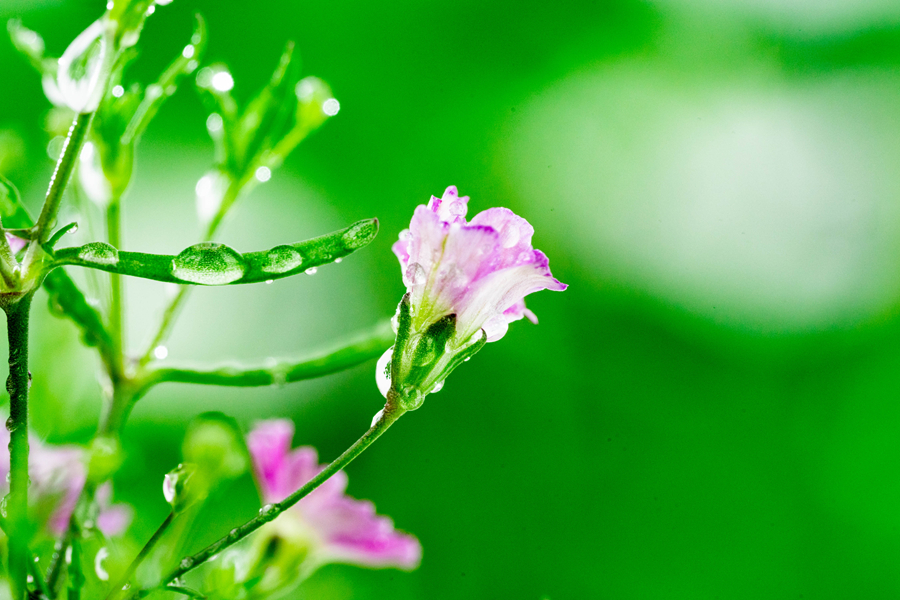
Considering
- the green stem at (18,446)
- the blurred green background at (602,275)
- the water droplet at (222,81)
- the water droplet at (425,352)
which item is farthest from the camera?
the blurred green background at (602,275)

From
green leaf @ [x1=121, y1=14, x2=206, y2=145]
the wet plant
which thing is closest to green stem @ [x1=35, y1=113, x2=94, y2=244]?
the wet plant

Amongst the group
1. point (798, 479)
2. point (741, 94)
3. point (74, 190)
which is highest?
point (741, 94)

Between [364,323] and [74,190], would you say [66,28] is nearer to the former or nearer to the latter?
[364,323]

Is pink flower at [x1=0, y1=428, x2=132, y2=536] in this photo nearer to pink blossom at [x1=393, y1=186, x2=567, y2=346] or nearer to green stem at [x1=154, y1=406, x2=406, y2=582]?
green stem at [x1=154, y1=406, x2=406, y2=582]

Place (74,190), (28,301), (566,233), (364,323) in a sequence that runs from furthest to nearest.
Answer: (566,233), (364,323), (74,190), (28,301)

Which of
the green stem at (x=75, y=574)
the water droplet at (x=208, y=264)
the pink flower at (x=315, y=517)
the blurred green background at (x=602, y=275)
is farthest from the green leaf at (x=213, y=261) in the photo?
the blurred green background at (x=602, y=275)

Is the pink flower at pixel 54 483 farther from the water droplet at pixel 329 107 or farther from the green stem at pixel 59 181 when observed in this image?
the water droplet at pixel 329 107

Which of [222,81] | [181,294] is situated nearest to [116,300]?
[181,294]

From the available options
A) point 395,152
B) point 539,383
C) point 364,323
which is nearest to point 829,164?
point 539,383
